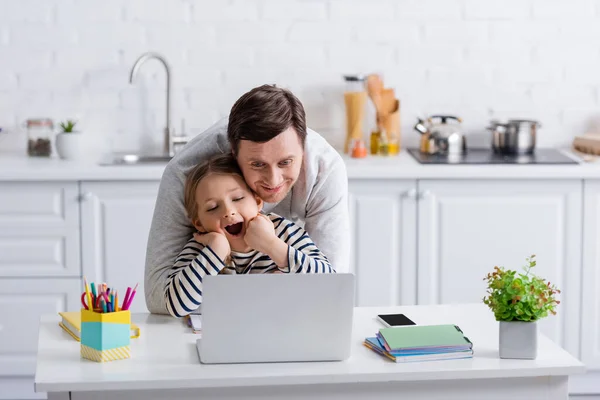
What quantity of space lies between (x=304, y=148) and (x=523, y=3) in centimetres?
218

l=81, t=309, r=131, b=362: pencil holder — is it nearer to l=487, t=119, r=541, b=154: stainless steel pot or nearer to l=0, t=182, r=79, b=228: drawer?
l=0, t=182, r=79, b=228: drawer

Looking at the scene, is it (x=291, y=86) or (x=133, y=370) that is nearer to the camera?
(x=133, y=370)

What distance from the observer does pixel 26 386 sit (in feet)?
13.3

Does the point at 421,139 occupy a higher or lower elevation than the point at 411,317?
higher

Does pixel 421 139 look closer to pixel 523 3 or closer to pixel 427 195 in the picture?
pixel 427 195

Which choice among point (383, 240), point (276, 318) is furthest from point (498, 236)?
point (276, 318)

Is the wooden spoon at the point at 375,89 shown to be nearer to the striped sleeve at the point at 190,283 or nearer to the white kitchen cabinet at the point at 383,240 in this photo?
the white kitchen cabinet at the point at 383,240

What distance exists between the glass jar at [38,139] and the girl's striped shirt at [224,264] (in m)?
1.89

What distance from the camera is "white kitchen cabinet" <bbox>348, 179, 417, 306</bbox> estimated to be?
3996mm

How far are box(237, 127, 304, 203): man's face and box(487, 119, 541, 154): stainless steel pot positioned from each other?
6.48 feet

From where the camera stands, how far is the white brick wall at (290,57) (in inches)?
173

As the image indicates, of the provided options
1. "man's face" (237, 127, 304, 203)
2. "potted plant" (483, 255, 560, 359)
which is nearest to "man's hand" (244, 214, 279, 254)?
"man's face" (237, 127, 304, 203)

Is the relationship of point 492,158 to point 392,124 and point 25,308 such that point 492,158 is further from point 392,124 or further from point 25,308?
point 25,308

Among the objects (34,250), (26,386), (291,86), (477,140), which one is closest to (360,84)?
(291,86)
